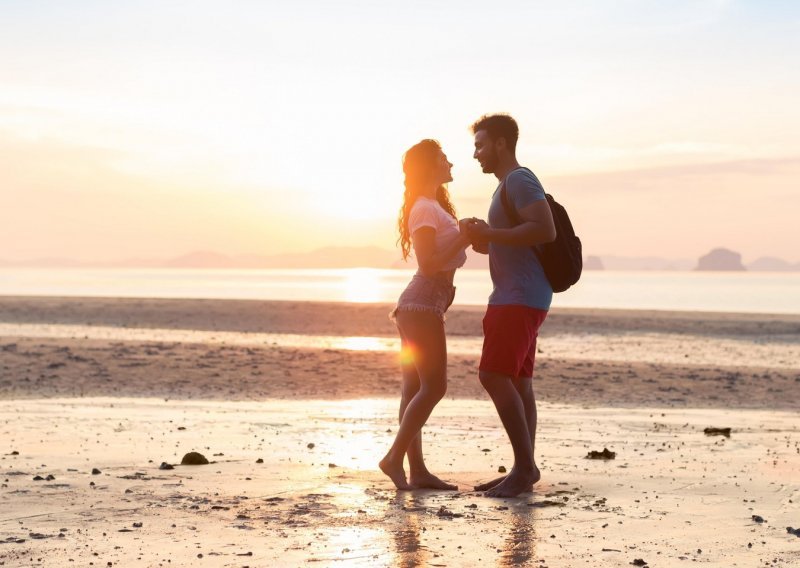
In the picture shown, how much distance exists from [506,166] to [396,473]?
93.9 inches

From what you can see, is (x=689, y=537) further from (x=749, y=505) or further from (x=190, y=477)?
(x=190, y=477)

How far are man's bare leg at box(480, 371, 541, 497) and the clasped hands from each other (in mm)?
976

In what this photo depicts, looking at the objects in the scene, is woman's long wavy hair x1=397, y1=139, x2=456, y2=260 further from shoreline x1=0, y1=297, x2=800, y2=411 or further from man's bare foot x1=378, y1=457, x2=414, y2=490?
shoreline x1=0, y1=297, x2=800, y2=411

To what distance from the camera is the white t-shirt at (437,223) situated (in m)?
7.16

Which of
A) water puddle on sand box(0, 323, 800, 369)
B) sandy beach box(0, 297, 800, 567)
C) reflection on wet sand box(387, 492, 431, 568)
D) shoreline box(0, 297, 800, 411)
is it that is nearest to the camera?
reflection on wet sand box(387, 492, 431, 568)

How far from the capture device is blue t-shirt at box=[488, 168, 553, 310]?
7.13 meters

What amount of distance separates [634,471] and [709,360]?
Result: 15744 millimetres

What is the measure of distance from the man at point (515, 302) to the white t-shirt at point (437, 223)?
200 millimetres

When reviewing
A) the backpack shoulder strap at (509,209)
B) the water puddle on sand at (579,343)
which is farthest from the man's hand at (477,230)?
the water puddle on sand at (579,343)

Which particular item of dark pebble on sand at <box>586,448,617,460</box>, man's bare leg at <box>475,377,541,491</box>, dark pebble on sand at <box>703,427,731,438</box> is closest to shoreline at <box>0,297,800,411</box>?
dark pebble on sand at <box>703,427,731,438</box>

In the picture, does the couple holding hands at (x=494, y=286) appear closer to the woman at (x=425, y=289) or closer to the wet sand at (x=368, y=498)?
the woman at (x=425, y=289)

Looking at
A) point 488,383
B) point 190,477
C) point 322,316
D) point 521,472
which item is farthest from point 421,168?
point 322,316

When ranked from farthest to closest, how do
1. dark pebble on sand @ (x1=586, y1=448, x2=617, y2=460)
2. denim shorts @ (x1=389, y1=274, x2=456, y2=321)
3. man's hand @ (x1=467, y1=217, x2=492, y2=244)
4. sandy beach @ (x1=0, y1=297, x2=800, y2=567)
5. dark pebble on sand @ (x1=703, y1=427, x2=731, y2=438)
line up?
dark pebble on sand @ (x1=703, y1=427, x2=731, y2=438) → dark pebble on sand @ (x1=586, y1=448, x2=617, y2=460) → denim shorts @ (x1=389, y1=274, x2=456, y2=321) → man's hand @ (x1=467, y1=217, x2=492, y2=244) → sandy beach @ (x1=0, y1=297, x2=800, y2=567)

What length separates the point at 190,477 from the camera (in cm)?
780
